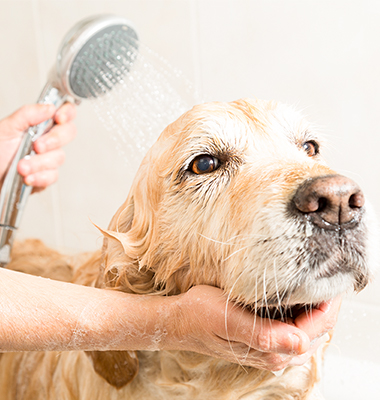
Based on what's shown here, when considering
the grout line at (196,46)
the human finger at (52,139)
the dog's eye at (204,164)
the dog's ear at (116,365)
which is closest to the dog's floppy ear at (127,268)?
the dog's ear at (116,365)

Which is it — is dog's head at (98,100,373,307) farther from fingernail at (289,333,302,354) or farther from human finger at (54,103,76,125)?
human finger at (54,103,76,125)

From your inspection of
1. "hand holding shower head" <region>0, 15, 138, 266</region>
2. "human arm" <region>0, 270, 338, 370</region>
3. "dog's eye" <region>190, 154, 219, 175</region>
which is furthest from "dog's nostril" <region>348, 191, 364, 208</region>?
"hand holding shower head" <region>0, 15, 138, 266</region>

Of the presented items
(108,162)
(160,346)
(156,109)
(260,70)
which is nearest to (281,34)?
(260,70)

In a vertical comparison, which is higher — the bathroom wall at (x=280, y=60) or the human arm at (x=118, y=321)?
the bathroom wall at (x=280, y=60)

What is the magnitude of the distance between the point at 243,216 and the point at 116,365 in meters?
0.49

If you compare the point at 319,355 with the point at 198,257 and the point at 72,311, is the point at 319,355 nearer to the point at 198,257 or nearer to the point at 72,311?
the point at 198,257

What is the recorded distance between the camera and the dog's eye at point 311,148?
1064 millimetres

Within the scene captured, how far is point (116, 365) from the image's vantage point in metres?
1.07

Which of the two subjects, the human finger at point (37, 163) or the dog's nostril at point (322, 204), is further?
the human finger at point (37, 163)

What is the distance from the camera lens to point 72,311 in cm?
86

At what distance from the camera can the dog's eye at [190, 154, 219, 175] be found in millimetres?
968

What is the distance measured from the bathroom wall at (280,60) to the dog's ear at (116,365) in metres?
0.84

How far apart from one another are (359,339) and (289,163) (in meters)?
1.15

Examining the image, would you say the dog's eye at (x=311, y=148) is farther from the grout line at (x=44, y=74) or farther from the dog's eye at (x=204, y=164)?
the grout line at (x=44, y=74)
